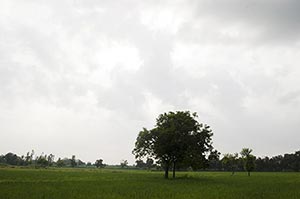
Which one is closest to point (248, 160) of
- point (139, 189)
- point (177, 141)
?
point (177, 141)

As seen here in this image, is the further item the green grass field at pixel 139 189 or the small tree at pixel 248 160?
the small tree at pixel 248 160

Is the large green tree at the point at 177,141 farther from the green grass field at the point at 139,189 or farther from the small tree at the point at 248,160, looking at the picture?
the small tree at the point at 248,160

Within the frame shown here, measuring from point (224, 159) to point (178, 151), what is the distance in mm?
81048

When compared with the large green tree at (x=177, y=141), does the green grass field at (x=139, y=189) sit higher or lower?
lower

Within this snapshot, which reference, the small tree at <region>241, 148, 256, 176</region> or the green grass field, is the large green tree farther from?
the small tree at <region>241, 148, 256, 176</region>

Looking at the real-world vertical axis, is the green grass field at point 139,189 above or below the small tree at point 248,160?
below

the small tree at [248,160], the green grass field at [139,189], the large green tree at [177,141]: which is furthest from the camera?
the small tree at [248,160]

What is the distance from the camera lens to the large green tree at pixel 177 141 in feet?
233

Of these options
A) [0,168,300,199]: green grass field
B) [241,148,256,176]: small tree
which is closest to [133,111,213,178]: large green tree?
[0,168,300,199]: green grass field

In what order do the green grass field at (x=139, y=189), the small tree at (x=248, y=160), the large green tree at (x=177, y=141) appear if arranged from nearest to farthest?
the green grass field at (x=139, y=189) < the large green tree at (x=177, y=141) < the small tree at (x=248, y=160)

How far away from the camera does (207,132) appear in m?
73.9

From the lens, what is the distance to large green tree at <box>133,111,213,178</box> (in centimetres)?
7108

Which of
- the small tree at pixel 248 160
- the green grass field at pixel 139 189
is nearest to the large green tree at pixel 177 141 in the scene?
the green grass field at pixel 139 189

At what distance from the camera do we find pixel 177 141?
70750 mm
